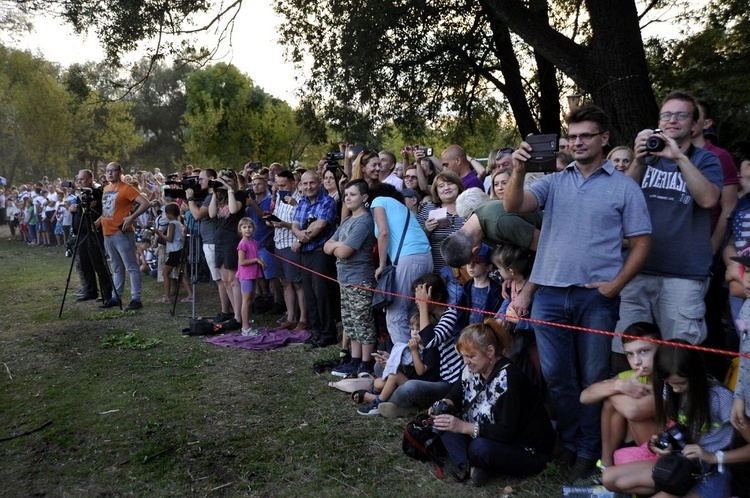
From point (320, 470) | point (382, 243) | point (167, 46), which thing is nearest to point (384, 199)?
point (382, 243)

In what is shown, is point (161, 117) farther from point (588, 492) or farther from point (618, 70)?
point (588, 492)

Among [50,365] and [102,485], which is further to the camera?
[50,365]

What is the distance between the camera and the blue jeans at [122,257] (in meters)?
8.90

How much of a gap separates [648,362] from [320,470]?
206 cm

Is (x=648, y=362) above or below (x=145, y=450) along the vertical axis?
above

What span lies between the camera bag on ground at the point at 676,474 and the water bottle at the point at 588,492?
0.35m

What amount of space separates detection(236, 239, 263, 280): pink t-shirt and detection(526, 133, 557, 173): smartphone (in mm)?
4858

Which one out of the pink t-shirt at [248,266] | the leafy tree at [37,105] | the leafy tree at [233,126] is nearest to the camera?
the pink t-shirt at [248,266]

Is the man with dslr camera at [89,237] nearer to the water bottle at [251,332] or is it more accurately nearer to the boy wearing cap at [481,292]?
the water bottle at [251,332]

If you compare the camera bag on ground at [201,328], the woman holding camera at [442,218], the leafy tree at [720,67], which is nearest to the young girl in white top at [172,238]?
the camera bag on ground at [201,328]

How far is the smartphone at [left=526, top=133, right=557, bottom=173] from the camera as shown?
3141 mm

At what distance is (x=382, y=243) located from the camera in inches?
212

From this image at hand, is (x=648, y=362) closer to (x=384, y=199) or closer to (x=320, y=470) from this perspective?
(x=320, y=470)

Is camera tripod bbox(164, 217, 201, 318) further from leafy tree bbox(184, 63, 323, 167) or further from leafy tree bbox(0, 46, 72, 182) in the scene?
leafy tree bbox(0, 46, 72, 182)
